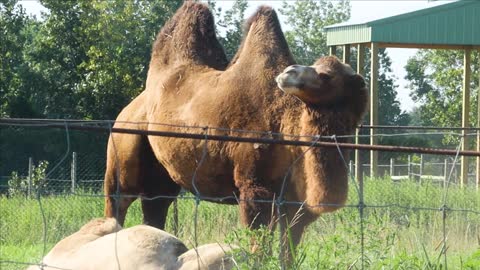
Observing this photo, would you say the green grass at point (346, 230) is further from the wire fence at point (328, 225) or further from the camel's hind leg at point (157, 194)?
the camel's hind leg at point (157, 194)

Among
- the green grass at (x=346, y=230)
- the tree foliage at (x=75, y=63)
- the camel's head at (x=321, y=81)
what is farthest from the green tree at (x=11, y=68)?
the camel's head at (x=321, y=81)

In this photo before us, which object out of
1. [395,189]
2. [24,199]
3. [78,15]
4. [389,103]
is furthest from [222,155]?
[389,103]

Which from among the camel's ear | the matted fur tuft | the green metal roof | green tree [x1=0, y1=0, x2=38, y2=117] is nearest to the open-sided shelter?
the green metal roof

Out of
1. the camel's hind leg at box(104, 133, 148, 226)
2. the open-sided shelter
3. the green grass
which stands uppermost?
the open-sided shelter

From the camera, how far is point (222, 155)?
8570 mm

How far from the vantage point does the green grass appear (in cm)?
596

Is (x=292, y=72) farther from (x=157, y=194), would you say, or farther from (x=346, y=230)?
(x=157, y=194)

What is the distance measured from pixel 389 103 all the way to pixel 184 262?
63813 mm

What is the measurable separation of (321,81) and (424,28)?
45.3 feet

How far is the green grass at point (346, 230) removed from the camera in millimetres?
5960

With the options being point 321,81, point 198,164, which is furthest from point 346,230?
point 198,164

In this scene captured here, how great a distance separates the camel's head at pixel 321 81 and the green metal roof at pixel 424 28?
12.5 metres

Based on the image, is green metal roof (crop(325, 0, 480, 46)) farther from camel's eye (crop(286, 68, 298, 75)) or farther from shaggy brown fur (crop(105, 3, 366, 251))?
camel's eye (crop(286, 68, 298, 75))

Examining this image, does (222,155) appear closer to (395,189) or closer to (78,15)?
(395,189)
